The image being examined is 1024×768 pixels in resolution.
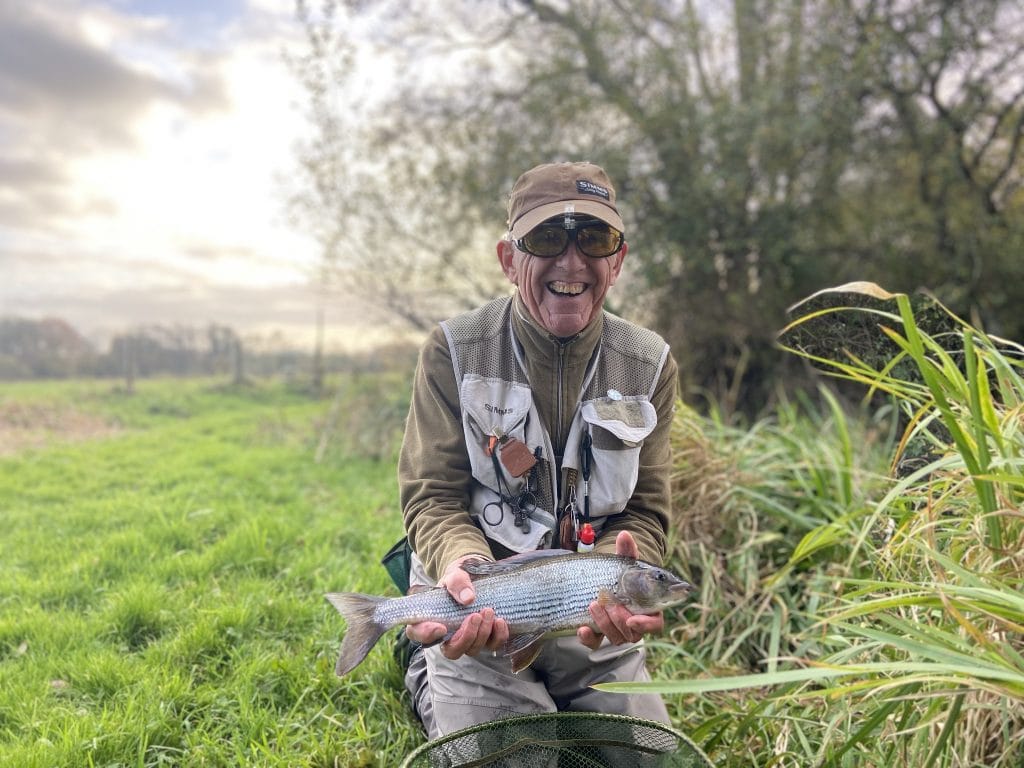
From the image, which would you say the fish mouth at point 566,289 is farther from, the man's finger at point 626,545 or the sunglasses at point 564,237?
the man's finger at point 626,545

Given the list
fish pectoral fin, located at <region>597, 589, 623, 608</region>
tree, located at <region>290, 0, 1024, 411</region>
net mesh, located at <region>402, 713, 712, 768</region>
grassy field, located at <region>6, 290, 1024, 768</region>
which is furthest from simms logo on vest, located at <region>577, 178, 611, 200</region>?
tree, located at <region>290, 0, 1024, 411</region>

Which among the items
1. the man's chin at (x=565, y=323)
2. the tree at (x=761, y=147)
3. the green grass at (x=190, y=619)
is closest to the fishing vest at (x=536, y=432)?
the man's chin at (x=565, y=323)

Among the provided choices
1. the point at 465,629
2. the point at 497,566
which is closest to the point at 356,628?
the point at 465,629

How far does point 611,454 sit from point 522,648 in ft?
2.79

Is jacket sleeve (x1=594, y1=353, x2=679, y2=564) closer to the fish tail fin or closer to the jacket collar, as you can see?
the jacket collar

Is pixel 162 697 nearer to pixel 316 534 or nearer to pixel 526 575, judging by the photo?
pixel 526 575

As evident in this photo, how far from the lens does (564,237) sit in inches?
109

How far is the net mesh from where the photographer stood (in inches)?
88.2

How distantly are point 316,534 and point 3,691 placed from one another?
2.25 metres

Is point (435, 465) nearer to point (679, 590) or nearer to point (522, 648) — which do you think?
point (522, 648)

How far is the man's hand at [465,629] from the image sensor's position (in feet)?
7.49

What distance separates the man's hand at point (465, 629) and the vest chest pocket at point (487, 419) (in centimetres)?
52

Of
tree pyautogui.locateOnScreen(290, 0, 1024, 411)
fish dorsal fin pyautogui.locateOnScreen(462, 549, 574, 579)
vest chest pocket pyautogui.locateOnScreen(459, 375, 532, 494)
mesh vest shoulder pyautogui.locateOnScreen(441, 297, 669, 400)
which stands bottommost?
fish dorsal fin pyautogui.locateOnScreen(462, 549, 574, 579)

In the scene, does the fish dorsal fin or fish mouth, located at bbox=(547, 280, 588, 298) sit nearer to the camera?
the fish dorsal fin
